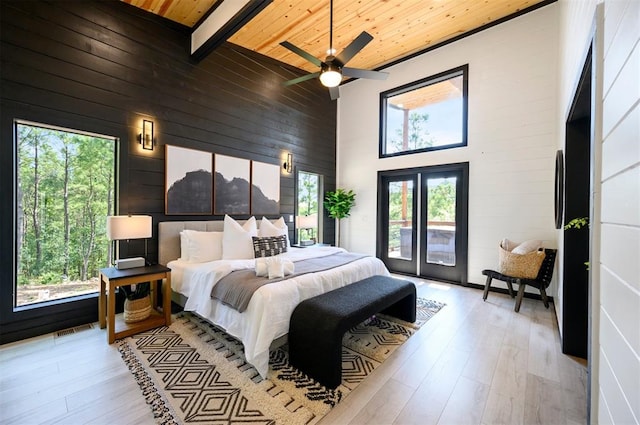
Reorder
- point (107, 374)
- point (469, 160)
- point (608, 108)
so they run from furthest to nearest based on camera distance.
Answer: point (469, 160) < point (107, 374) < point (608, 108)

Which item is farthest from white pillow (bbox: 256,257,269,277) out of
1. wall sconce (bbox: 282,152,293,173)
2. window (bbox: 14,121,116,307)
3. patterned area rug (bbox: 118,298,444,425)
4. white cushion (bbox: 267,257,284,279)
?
wall sconce (bbox: 282,152,293,173)

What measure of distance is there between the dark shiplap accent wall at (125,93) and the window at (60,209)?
15 centimetres

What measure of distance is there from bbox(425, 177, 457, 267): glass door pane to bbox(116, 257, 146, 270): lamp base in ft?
14.8

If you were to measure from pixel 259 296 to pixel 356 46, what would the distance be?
2607 mm

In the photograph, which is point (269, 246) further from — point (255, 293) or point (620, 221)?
point (620, 221)

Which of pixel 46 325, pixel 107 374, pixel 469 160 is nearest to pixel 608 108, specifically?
pixel 107 374

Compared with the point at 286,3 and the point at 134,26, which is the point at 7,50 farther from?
the point at 286,3

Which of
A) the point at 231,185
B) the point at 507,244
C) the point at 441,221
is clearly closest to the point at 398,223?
the point at 441,221

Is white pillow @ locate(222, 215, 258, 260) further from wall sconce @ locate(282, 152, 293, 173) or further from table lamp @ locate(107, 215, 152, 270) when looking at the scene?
wall sconce @ locate(282, 152, 293, 173)

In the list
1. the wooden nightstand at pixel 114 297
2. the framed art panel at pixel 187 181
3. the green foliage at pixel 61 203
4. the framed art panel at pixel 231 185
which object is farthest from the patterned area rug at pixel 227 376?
the framed art panel at pixel 231 185

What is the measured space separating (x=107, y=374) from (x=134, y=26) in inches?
151

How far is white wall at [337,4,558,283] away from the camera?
3.85 metres

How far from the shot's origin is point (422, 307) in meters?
3.57

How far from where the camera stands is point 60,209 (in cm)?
295
